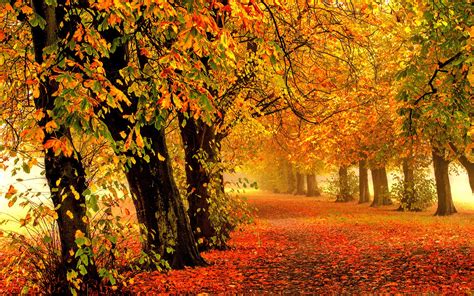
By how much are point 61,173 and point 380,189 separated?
3101cm

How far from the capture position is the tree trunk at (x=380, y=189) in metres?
34.0

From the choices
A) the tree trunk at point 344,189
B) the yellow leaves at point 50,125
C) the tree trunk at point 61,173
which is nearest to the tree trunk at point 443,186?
the tree trunk at point 344,189

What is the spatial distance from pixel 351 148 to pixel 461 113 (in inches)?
873

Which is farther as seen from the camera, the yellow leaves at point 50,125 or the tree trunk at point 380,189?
the tree trunk at point 380,189

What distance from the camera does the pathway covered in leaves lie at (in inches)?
349

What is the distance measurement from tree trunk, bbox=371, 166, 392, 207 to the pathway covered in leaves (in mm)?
15405

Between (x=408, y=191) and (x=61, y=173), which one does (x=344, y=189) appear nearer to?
(x=408, y=191)

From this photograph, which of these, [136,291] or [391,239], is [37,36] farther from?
[391,239]

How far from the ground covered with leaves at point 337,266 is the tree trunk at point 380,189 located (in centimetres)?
1535

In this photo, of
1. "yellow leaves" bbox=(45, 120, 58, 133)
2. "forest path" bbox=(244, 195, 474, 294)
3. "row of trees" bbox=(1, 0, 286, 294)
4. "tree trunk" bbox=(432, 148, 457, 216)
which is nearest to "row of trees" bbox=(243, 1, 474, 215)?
"tree trunk" bbox=(432, 148, 457, 216)

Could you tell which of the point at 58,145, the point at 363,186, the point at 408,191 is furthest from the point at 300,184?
the point at 58,145

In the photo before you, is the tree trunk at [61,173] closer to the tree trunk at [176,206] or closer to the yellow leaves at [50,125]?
the yellow leaves at [50,125]

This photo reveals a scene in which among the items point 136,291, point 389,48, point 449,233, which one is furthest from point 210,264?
point 389,48

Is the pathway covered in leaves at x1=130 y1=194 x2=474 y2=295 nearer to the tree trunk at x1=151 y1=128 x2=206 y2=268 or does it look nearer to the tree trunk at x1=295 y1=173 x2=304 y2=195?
the tree trunk at x1=151 y1=128 x2=206 y2=268
